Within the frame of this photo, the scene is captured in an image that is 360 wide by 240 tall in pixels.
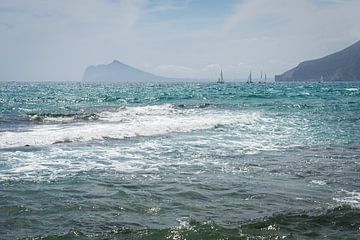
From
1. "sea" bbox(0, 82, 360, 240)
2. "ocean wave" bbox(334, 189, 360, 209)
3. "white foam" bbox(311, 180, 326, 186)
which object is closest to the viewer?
"sea" bbox(0, 82, 360, 240)

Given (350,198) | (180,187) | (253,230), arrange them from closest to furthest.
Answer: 1. (253,230)
2. (350,198)
3. (180,187)

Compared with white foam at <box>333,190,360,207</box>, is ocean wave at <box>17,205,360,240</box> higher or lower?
higher

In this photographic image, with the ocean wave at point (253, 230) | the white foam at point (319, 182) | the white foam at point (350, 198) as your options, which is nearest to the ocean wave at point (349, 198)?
the white foam at point (350, 198)

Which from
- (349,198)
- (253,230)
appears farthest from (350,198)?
(253,230)

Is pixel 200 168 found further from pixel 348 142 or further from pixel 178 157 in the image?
pixel 348 142

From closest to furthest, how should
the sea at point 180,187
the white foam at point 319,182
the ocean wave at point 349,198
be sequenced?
the sea at point 180,187
the ocean wave at point 349,198
the white foam at point 319,182

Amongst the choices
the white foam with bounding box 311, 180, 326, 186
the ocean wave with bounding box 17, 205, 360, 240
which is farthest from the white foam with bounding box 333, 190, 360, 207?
the ocean wave with bounding box 17, 205, 360, 240

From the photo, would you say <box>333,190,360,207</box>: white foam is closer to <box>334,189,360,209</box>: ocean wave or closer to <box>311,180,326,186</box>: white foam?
<box>334,189,360,209</box>: ocean wave

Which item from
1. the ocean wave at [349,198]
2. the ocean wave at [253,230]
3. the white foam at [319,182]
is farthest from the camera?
the white foam at [319,182]

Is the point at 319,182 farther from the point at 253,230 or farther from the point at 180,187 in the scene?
the point at 253,230

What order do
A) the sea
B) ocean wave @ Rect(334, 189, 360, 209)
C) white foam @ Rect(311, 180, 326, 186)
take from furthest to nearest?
white foam @ Rect(311, 180, 326, 186)
ocean wave @ Rect(334, 189, 360, 209)
the sea

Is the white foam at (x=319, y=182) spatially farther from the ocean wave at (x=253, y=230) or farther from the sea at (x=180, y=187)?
the ocean wave at (x=253, y=230)

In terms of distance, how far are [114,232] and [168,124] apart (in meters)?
21.3

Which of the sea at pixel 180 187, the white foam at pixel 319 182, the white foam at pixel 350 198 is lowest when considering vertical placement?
the white foam at pixel 350 198
